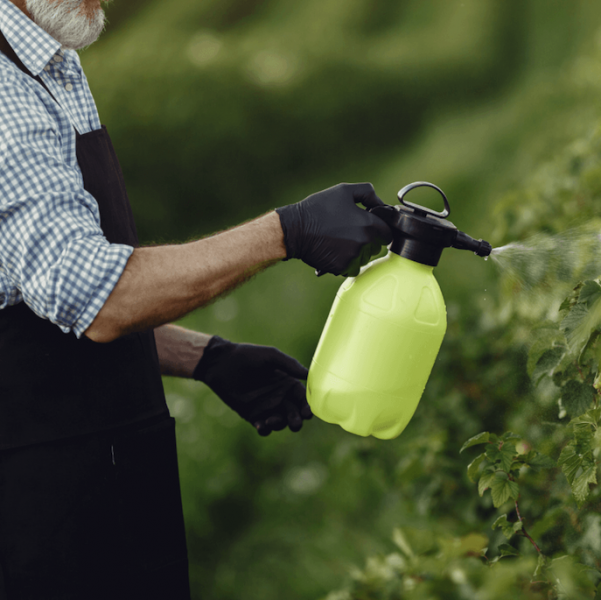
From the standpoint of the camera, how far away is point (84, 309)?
115 cm

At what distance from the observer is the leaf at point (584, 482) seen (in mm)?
1220

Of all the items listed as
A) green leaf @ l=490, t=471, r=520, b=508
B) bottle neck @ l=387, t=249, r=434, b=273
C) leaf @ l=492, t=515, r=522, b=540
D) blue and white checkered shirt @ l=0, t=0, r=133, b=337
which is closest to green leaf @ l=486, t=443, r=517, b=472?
green leaf @ l=490, t=471, r=520, b=508

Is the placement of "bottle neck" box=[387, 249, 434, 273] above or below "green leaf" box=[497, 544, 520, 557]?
above

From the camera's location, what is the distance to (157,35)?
4023 mm

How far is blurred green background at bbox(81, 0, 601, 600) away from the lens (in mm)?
2662

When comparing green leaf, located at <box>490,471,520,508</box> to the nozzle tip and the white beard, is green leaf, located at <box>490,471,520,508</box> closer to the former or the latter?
the nozzle tip

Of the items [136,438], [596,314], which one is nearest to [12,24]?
[136,438]

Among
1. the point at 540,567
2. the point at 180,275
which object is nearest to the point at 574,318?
the point at 540,567

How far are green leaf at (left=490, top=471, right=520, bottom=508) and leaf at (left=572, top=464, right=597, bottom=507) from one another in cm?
18

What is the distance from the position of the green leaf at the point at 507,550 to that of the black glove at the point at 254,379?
0.69m

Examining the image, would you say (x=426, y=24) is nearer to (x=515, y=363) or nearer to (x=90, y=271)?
(x=515, y=363)

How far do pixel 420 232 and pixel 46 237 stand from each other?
2.58 feet

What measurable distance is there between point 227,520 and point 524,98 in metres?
2.71

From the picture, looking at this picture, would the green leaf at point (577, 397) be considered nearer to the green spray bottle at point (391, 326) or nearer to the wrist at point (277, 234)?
the green spray bottle at point (391, 326)
